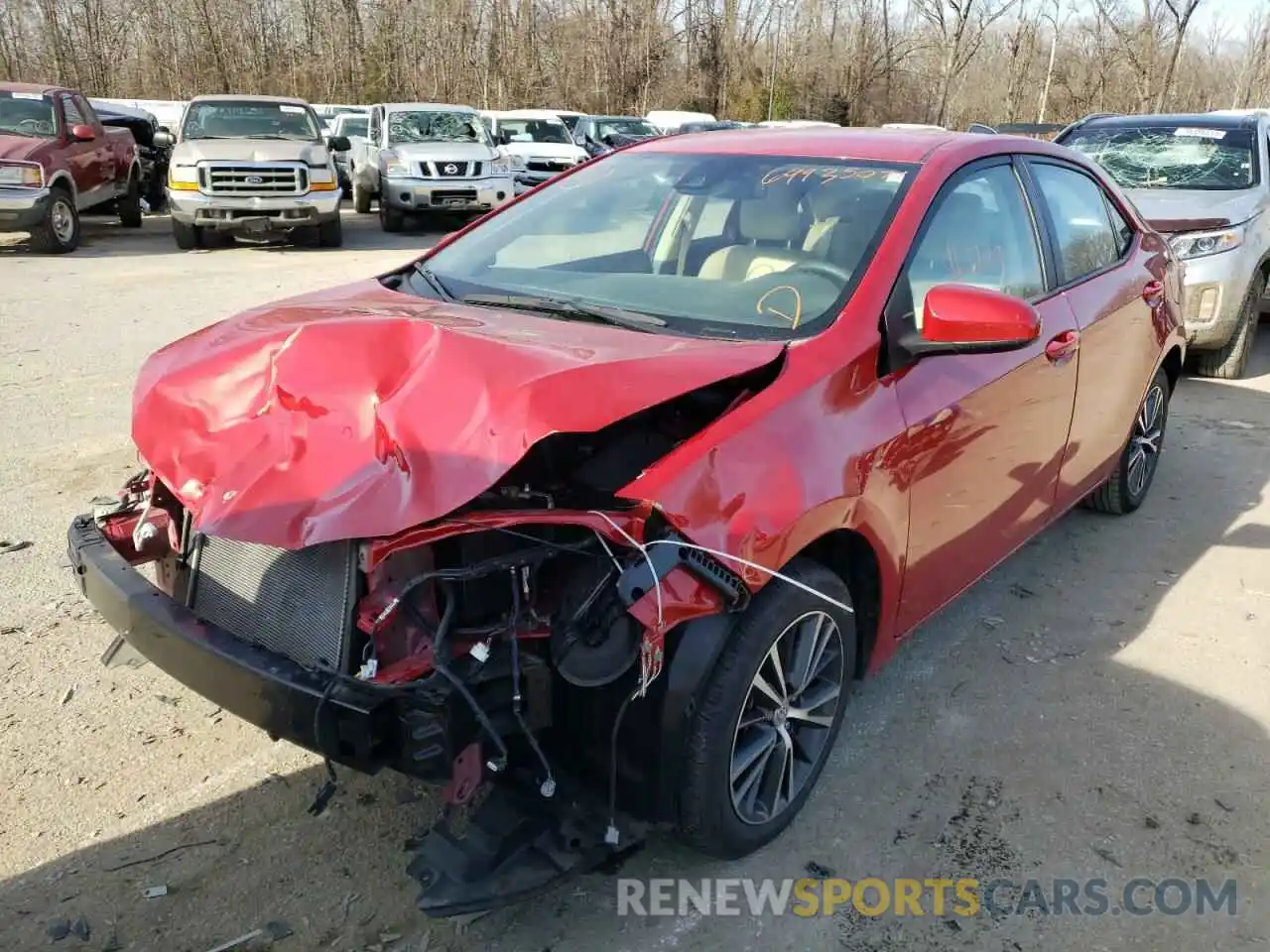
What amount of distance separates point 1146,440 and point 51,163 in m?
12.7

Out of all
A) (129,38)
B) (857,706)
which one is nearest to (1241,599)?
(857,706)

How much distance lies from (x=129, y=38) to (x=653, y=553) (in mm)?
36733

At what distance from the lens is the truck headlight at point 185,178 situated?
13158mm

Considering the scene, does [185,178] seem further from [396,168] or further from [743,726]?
[743,726]

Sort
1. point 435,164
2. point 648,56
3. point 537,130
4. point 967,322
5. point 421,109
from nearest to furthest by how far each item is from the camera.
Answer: point 967,322 < point 435,164 < point 421,109 < point 537,130 < point 648,56

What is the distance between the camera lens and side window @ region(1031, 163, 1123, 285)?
13.2ft

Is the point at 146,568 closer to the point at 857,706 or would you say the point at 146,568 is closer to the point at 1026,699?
the point at 857,706

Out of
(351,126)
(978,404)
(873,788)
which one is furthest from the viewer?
(351,126)

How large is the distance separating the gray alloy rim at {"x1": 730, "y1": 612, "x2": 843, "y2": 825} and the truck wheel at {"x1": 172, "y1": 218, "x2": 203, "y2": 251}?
42.9 feet

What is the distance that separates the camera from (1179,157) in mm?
8656

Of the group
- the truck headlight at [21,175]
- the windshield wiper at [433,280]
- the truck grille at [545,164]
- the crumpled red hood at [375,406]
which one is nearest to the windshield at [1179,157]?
the windshield wiper at [433,280]

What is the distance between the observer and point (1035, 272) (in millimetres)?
3793

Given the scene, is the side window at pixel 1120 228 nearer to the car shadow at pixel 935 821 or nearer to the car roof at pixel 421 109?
the car shadow at pixel 935 821

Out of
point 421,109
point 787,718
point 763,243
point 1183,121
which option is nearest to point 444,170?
point 421,109
